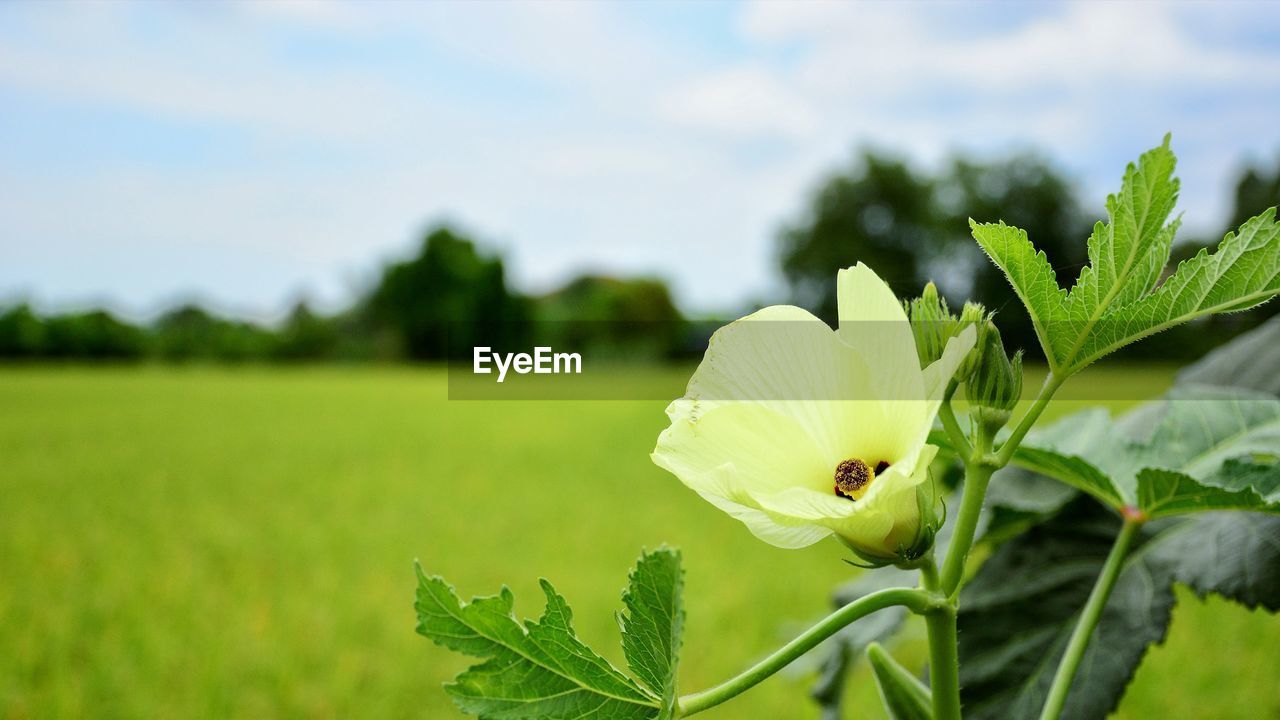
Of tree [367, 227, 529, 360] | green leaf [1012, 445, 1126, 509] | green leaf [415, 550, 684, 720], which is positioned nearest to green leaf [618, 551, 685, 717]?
green leaf [415, 550, 684, 720]

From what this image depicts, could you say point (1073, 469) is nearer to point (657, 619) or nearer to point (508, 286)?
point (657, 619)

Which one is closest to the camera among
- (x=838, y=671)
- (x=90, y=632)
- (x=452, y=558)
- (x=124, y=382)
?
(x=838, y=671)

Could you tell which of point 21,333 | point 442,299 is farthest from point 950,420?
point 442,299

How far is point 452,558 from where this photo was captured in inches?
98.3

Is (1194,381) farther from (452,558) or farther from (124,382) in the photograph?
(124,382)

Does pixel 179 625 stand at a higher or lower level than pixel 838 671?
lower

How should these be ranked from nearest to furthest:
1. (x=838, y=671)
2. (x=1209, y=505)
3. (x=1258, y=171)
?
(x=1209, y=505)
(x=838, y=671)
(x=1258, y=171)

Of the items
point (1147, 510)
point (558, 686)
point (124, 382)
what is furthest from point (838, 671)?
point (124, 382)

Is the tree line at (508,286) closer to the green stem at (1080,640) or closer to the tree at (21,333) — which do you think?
the tree at (21,333)

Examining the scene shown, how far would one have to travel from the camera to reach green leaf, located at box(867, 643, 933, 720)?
11.8 inches

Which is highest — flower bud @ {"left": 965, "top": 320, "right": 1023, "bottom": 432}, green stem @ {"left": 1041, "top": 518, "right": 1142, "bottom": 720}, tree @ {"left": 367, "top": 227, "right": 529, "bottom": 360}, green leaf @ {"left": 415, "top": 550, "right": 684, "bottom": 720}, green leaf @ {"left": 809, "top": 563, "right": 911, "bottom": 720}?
tree @ {"left": 367, "top": 227, "right": 529, "bottom": 360}

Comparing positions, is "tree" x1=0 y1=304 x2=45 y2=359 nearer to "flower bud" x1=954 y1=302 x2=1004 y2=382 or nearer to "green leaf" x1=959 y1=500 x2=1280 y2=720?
"green leaf" x1=959 y1=500 x2=1280 y2=720

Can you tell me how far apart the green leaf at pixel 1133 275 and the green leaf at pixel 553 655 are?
14 centimetres

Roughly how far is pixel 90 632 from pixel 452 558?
899 mm
